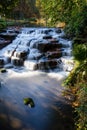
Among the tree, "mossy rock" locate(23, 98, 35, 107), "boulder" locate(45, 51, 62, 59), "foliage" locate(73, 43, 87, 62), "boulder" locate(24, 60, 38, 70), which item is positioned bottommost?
"boulder" locate(24, 60, 38, 70)

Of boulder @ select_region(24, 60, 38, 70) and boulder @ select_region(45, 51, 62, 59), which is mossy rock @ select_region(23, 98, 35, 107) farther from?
boulder @ select_region(45, 51, 62, 59)

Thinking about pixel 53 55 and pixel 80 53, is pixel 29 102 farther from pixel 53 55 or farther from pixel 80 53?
pixel 53 55

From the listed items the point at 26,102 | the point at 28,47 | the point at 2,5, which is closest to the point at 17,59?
the point at 28,47

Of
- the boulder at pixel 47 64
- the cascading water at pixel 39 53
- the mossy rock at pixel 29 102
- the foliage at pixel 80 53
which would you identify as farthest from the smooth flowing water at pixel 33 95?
the foliage at pixel 80 53

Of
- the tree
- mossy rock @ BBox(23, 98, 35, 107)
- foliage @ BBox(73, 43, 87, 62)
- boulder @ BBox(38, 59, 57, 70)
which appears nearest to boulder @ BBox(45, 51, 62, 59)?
boulder @ BBox(38, 59, 57, 70)

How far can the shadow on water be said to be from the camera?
8.72 m

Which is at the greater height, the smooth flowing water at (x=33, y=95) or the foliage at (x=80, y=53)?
the foliage at (x=80, y=53)

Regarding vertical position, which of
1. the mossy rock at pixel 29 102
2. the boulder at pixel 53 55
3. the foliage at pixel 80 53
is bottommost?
the mossy rock at pixel 29 102

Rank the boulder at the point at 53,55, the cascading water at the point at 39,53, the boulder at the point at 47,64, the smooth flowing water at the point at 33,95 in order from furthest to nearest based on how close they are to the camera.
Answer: the boulder at the point at 53,55 < the cascading water at the point at 39,53 < the boulder at the point at 47,64 < the smooth flowing water at the point at 33,95

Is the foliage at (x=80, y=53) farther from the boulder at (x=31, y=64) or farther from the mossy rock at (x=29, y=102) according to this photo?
the boulder at (x=31, y=64)

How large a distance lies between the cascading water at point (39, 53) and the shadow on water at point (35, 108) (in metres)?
2.79

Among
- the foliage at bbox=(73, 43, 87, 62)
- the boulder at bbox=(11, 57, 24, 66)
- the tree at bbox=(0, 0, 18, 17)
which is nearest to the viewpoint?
the tree at bbox=(0, 0, 18, 17)

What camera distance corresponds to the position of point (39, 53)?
60.0 ft

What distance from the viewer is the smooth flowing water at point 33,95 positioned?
29.1 ft
